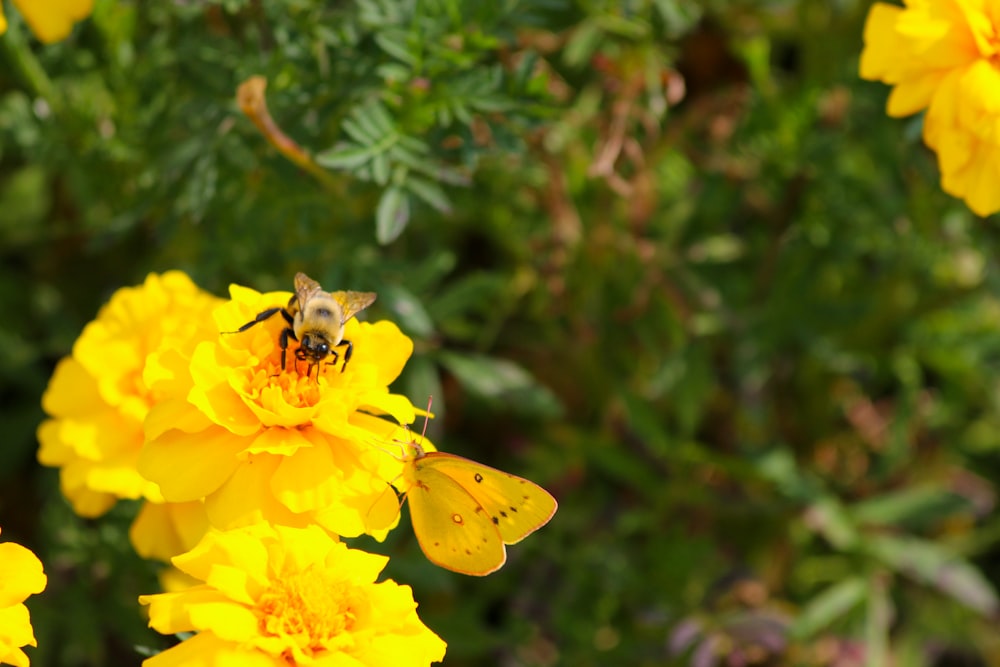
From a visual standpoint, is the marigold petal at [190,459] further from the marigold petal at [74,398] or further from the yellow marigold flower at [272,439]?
the marigold petal at [74,398]

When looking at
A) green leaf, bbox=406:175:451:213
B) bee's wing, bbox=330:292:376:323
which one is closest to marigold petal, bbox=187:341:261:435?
bee's wing, bbox=330:292:376:323

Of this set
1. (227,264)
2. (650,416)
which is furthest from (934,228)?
(227,264)

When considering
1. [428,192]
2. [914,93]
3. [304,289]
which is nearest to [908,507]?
[914,93]

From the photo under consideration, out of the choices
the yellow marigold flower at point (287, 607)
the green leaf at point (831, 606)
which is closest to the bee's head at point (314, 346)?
the yellow marigold flower at point (287, 607)

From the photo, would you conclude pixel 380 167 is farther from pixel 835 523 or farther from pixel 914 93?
pixel 835 523

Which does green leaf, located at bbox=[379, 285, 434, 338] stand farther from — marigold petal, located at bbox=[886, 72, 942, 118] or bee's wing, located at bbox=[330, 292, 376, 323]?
marigold petal, located at bbox=[886, 72, 942, 118]

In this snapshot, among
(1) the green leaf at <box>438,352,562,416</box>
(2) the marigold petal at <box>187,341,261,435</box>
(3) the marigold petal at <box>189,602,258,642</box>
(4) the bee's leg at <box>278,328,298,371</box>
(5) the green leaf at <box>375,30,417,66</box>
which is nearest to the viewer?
(3) the marigold petal at <box>189,602,258,642</box>

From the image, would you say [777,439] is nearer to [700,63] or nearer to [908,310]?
[908,310]
